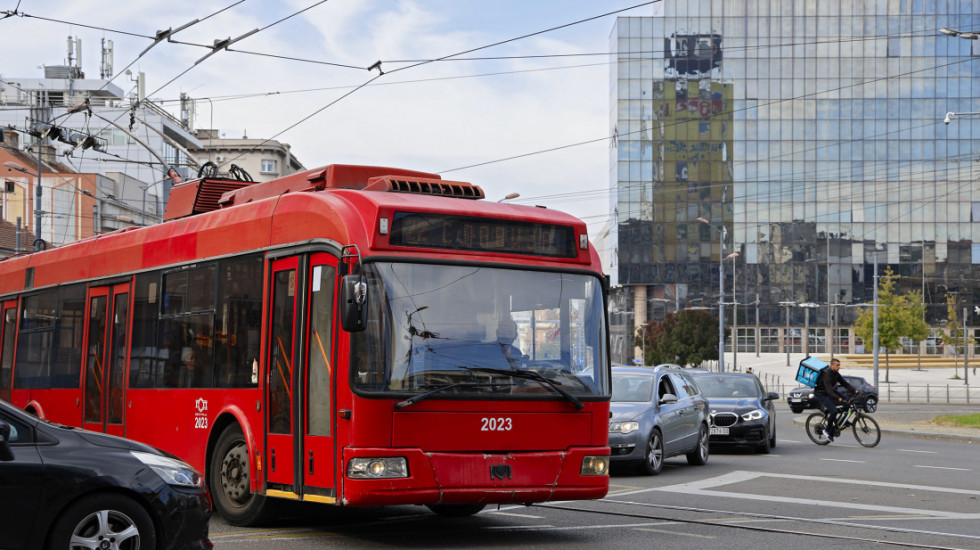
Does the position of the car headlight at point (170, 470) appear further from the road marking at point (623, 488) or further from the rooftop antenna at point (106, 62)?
the rooftop antenna at point (106, 62)

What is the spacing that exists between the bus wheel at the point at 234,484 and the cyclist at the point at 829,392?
15.8m

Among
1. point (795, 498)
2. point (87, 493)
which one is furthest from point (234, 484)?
point (795, 498)

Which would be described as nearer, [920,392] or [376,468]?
[376,468]

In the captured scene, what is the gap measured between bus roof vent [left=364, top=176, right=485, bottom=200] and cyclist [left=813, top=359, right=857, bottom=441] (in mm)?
15187

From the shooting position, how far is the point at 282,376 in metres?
9.91

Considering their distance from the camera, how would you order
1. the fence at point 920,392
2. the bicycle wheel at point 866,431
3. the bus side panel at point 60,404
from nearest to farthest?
1. the bus side panel at point 60,404
2. the bicycle wheel at point 866,431
3. the fence at point 920,392

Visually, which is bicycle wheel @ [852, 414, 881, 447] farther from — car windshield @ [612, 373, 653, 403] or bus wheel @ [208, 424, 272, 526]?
bus wheel @ [208, 424, 272, 526]

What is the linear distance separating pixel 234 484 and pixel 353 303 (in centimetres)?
276

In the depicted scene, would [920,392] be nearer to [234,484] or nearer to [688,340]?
[688,340]

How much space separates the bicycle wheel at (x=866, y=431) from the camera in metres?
24.1

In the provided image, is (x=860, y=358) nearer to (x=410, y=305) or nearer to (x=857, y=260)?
(x=857, y=260)

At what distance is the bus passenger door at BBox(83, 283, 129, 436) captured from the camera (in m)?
13.3

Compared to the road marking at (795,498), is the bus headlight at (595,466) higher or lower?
higher

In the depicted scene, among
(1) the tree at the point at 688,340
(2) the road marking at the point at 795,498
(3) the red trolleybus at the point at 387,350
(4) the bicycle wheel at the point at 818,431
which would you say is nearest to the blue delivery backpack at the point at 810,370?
(4) the bicycle wheel at the point at 818,431
